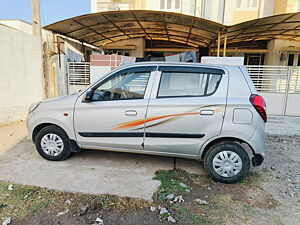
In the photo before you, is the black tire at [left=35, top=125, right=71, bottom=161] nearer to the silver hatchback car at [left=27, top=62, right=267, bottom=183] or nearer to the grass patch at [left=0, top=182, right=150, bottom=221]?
the silver hatchback car at [left=27, top=62, right=267, bottom=183]

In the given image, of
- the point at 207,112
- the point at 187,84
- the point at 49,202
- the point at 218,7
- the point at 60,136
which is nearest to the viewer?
the point at 49,202

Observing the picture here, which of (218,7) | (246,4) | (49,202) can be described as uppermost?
(246,4)

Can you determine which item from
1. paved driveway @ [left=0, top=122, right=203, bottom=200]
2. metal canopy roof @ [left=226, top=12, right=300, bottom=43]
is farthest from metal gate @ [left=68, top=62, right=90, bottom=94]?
metal canopy roof @ [left=226, top=12, right=300, bottom=43]

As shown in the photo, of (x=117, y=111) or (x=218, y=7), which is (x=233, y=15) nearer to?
(x=218, y=7)

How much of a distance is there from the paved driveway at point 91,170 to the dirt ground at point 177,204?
6.6 inches

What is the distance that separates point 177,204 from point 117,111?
A: 1.55 meters

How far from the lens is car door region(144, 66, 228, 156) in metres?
2.98

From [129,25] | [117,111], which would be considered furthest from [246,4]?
[117,111]

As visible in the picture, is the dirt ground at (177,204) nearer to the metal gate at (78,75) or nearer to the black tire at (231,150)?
the black tire at (231,150)

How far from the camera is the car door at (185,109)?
2.98 meters

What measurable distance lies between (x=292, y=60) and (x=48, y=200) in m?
14.4

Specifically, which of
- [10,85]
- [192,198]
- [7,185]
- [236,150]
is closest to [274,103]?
[236,150]

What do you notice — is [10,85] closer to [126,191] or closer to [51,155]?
[51,155]

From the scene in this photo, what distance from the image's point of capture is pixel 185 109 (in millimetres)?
3008
